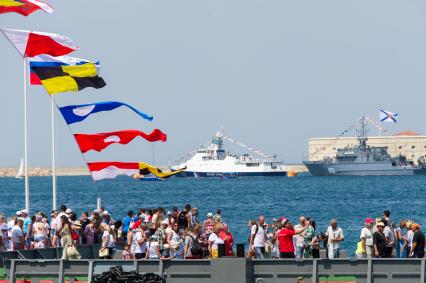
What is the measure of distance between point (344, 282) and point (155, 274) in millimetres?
3543

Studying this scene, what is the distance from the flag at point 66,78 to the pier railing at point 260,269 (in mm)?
10640

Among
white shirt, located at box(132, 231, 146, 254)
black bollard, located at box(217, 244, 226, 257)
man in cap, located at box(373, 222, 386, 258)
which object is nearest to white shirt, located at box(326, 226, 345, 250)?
man in cap, located at box(373, 222, 386, 258)

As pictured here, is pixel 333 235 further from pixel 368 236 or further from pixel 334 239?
pixel 368 236

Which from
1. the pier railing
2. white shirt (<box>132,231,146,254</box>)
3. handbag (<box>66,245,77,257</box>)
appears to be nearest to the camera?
the pier railing

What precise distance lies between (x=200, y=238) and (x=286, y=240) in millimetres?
2068

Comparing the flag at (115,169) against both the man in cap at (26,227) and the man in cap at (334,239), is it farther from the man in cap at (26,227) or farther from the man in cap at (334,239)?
the man in cap at (334,239)

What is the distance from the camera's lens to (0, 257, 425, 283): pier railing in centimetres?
2147

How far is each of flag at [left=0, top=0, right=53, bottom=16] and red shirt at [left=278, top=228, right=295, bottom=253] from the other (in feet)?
35.0

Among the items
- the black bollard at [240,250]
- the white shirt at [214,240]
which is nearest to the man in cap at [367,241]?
the white shirt at [214,240]

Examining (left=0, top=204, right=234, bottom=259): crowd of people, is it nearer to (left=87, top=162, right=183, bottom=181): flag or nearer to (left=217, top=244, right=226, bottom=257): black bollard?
(left=217, top=244, right=226, bottom=257): black bollard

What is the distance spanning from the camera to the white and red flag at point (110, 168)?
31.2 meters

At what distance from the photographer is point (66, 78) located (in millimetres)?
33000

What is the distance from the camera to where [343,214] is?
78625mm

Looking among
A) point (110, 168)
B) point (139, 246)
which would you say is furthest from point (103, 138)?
point (139, 246)
